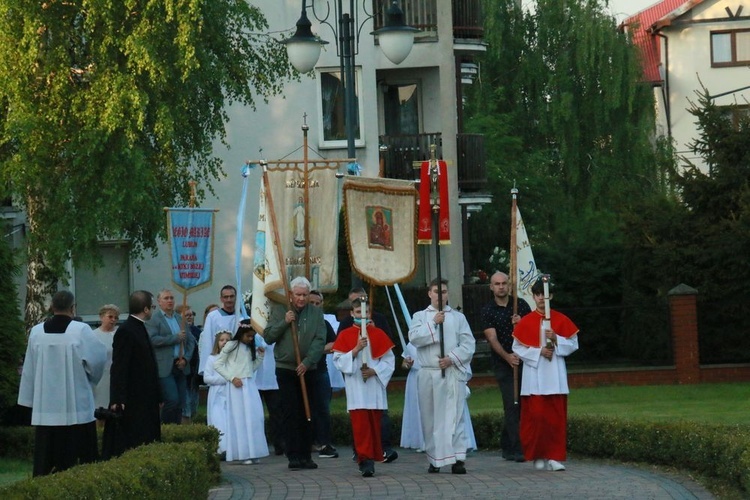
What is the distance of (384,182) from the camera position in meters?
17.8

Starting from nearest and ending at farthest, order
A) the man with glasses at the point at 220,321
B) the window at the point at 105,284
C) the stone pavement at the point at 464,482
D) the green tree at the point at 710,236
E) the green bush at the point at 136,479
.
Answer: the green bush at the point at 136,479, the stone pavement at the point at 464,482, the man with glasses at the point at 220,321, the green tree at the point at 710,236, the window at the point at 105,284

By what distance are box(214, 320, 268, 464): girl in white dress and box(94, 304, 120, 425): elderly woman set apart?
1891mm

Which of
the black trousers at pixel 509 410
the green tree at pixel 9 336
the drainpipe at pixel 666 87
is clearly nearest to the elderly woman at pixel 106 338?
the green tree at pixel 9 336

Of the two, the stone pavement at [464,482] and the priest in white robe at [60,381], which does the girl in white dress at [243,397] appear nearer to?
the stone pavement at [464,482]

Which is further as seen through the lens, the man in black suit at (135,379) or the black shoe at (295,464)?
the black shoe at (295,464)

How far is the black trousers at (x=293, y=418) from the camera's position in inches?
659

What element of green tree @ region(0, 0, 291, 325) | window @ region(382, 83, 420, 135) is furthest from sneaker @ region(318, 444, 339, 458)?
window @ region(382, 83, 420, 135)

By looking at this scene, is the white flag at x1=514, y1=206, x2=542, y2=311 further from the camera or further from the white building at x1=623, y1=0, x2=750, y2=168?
the white building at x1=623, y1=0, x2=750, y2=168

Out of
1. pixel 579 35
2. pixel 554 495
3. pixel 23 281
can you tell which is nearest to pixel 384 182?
pixel 554 495

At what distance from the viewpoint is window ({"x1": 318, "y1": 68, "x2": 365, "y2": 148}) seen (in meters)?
36.8

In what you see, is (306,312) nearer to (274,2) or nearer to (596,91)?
(274,2)

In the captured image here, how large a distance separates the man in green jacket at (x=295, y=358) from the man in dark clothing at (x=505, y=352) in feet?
6.11

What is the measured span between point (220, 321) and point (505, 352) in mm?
3881

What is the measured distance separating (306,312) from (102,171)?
11.3m
